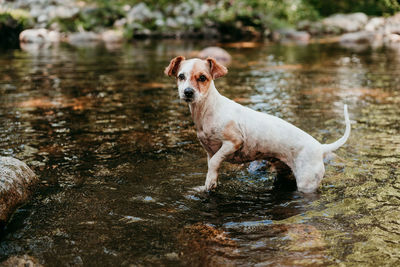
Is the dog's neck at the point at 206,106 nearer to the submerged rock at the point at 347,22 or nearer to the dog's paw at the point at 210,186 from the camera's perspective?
the dog's paw at the point at 210,186

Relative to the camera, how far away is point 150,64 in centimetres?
1650

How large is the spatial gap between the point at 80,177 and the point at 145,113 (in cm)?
371

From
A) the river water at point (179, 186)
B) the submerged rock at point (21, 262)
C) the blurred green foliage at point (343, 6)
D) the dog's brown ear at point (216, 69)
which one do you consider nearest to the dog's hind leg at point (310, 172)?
the river water at point (179, 186)

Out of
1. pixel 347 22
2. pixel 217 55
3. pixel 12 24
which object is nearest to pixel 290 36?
pixel 347 22

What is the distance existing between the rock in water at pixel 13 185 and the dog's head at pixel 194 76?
2111 millimetres

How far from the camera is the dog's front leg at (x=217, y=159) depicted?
4945 mm

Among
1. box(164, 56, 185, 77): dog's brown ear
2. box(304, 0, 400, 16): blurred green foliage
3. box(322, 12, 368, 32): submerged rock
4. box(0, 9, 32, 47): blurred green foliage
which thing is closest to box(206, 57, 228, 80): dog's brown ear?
box(164, 56, 185, 77): dog's brown ear

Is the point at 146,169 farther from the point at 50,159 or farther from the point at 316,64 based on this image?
the point at 316,64

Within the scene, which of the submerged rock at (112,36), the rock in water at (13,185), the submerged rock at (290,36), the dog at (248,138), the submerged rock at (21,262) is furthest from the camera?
the submerged rock at (112,36)

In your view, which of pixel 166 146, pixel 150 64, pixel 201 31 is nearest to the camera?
pixel 166 146

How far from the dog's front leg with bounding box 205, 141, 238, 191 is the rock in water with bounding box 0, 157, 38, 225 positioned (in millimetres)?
2126

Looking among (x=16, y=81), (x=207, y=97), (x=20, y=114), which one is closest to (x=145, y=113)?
(x=20, y=114)

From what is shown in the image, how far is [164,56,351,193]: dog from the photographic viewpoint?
492 cm

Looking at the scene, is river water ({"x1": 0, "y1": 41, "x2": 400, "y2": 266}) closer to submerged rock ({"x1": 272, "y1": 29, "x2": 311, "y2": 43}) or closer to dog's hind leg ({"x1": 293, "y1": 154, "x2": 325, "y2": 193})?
dog's hind leg ({"x1": 293, "y1": 154, "x2": 325, "y2": 193})
